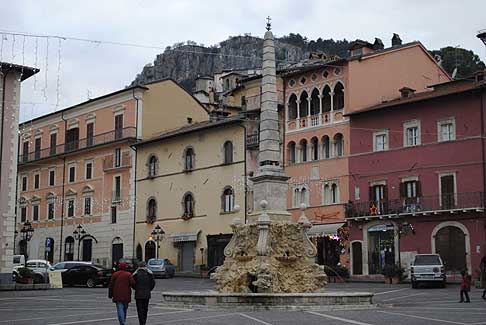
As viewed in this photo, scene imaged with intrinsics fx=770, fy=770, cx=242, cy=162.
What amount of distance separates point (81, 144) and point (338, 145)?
26048 millimetres

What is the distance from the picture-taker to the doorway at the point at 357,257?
45.5m

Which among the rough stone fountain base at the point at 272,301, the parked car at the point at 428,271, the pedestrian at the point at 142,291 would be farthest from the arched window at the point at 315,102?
the pedestrian at the point at 142,291

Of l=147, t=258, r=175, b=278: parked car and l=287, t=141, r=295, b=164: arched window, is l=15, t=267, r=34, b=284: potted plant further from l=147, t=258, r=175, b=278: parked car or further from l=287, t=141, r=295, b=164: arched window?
l=287, t=141, r=295, b=164: arched window

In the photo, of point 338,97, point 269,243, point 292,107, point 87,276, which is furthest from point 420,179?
point 269,243

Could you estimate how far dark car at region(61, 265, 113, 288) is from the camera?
40750 millimetres

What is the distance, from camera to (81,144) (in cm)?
6488

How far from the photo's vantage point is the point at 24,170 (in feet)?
234

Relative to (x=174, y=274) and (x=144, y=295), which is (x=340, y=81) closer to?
(x=174, y=274)

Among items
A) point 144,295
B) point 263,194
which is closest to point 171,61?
point 263,194

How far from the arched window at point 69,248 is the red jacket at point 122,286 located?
50137 millimetres

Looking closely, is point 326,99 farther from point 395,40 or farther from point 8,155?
point 8,155

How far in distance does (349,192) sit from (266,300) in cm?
2595

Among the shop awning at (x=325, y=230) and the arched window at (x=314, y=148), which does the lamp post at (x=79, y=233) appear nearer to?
the arched window at (x=314, y=148)

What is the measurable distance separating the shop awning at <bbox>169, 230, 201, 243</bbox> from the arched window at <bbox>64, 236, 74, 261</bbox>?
40.5 feet
